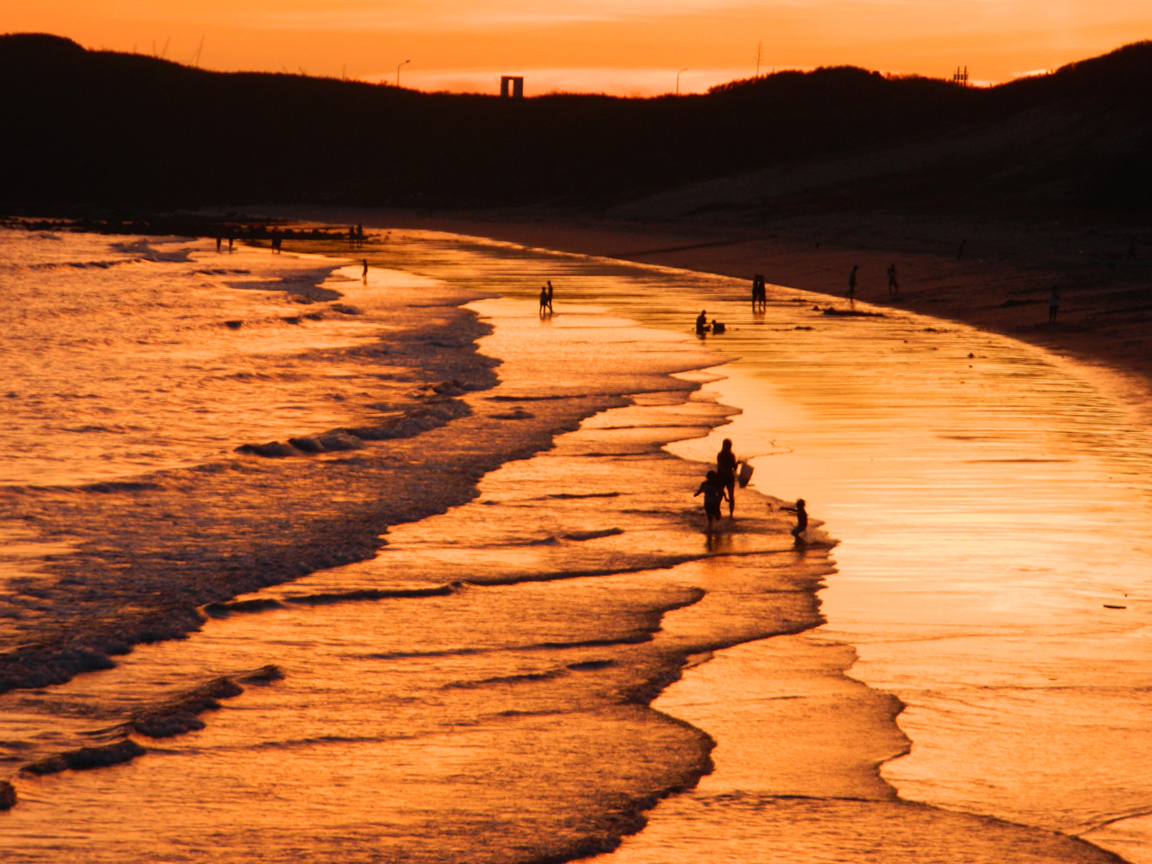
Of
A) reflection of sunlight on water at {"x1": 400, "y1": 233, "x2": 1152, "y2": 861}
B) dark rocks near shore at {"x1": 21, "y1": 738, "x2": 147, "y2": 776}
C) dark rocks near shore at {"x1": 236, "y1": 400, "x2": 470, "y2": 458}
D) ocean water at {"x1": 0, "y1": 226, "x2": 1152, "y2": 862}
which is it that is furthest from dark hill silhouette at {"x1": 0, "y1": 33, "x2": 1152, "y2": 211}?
dark rocks near shore at {"x1": 21, "y1": 738, "x2": 147, "y2": 776}

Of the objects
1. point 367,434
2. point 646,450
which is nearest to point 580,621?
point 646,450

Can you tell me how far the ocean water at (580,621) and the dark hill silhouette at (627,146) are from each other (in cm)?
4660

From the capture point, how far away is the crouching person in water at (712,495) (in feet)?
45.2

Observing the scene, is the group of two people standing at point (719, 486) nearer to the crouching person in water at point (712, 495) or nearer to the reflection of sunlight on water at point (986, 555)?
the crouching person in water at point (712, 495)

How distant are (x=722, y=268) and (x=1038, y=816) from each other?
50.1m

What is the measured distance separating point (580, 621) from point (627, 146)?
129 meters

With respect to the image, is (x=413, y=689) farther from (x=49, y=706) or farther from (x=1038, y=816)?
(x=1038, y=816)

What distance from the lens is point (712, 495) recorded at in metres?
13.8

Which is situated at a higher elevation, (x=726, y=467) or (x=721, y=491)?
(x=726, y=467)

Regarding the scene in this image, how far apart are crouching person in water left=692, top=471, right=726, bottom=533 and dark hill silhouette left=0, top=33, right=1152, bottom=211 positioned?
166 feet

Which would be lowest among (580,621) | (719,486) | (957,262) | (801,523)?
(580,621)

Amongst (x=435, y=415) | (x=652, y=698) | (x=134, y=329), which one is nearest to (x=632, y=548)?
(x=652, y=698)

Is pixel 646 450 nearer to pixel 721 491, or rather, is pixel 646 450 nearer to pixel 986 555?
pixel 721 491

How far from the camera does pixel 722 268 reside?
184 ft
